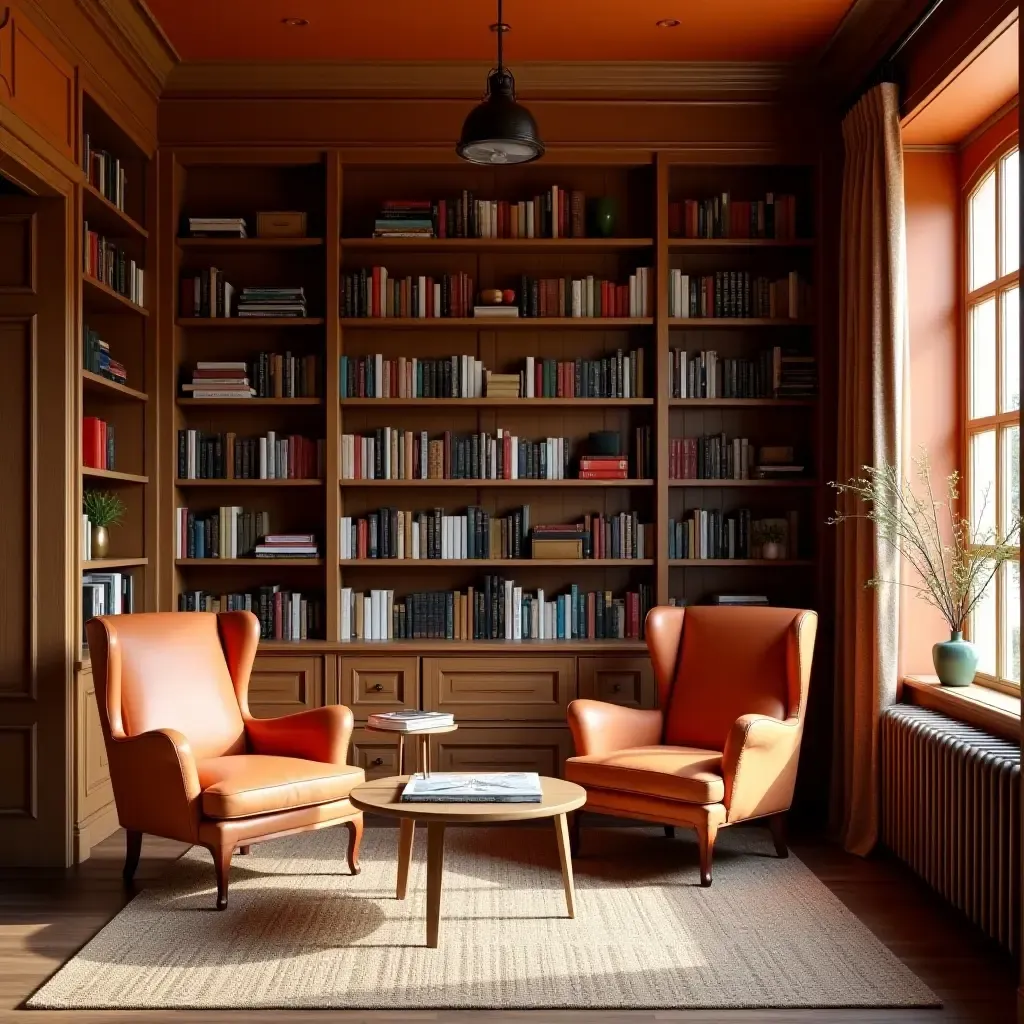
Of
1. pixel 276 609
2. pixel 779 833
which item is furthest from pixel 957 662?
pixel 276 609

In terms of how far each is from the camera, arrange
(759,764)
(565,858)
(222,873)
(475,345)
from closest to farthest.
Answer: (565,858) → (222,873) → (759,764) → (475,345)

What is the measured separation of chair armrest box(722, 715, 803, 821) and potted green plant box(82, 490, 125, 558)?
271 cm

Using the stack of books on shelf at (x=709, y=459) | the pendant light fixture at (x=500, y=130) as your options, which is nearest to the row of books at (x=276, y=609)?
the stack of books on shelf at (x=709, y=459)

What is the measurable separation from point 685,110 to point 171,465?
2875 millimetres

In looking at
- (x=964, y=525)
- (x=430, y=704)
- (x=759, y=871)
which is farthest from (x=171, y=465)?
(x=964, y=525)

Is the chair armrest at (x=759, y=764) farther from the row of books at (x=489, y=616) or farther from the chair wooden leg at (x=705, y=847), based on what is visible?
the row of books at (x=489, y=616)

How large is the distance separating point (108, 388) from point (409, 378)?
1.34 metres

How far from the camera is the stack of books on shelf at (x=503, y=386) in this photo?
555cm

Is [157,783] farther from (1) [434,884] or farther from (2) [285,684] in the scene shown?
(2) [285,684]

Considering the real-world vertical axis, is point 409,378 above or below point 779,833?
above

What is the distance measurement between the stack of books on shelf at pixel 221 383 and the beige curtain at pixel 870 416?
2719 millimetres

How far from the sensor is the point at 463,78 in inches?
213

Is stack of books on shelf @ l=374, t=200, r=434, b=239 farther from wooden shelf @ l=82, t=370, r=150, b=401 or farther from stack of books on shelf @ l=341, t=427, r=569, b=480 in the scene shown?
wooden shelf @ l=82, t=370, r=150, b=401

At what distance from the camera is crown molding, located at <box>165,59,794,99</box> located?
17.6 feet
